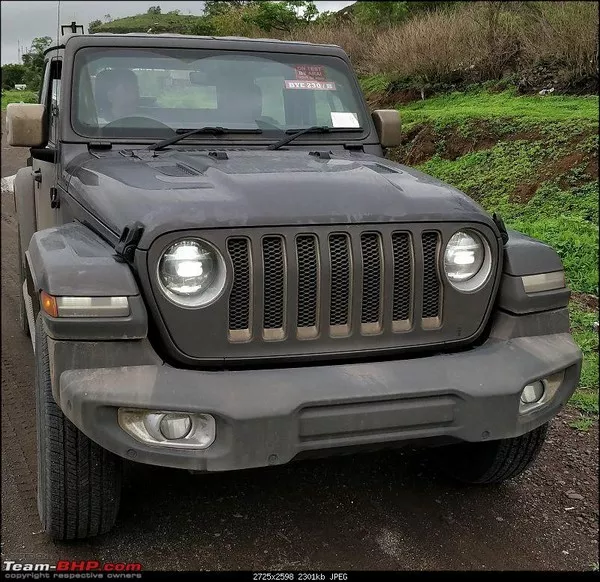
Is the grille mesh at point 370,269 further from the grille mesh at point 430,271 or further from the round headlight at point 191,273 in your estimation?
the round headlight at point 191,273

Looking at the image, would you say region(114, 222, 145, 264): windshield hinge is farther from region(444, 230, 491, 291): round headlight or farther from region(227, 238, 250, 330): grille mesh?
region(444, 230, 491, 291): round headlight

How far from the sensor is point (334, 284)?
2760mm

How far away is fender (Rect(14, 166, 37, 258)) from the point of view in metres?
4.90

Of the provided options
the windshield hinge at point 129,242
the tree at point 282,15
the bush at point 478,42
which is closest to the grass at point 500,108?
the bush at point 478,42

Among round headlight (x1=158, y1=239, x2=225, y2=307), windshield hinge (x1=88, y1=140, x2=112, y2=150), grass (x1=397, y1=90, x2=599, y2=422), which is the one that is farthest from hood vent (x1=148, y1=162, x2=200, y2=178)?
grass (x1=397, y1=90, x2=599, y2=422)

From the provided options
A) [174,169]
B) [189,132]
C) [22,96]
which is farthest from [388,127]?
[22,96]

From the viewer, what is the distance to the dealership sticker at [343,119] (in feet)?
14.3

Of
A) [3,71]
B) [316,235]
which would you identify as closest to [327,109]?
[316,235]

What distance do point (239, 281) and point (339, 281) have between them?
0.37 meters

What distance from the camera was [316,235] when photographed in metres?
2.73

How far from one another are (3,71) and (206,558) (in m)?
4.44

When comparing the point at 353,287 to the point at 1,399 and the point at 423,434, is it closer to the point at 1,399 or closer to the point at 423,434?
the point at 423,434

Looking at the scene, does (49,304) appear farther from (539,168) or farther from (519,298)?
(539,168)

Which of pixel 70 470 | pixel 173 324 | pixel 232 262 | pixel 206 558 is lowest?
pixel 206 558
